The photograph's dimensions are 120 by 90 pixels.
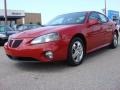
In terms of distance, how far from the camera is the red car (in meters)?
5.55

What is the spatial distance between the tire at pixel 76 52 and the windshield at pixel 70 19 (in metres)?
0.71

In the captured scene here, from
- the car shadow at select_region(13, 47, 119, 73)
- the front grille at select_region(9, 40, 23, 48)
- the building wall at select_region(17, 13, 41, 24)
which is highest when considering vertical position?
the front grille at select_region(9, 40, 23, 48)

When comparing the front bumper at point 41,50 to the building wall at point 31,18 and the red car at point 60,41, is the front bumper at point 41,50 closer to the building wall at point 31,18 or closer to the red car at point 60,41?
the red car at point 60,41

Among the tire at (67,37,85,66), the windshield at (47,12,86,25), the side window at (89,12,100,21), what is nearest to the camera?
the tire at (67,37,85,66)

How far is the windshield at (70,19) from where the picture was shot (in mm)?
6866

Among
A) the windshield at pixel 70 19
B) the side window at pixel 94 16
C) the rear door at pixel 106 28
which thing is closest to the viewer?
the windshield at pixel 70 19

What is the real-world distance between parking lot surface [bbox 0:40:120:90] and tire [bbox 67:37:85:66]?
5.7 inches

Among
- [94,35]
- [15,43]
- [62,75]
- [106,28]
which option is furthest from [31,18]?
[62,75]

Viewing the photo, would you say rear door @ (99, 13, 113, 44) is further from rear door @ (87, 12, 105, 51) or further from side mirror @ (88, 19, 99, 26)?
side mirror @ (88, 19, 99, 26)

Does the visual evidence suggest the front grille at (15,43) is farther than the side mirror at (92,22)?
No

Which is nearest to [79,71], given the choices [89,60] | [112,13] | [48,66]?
[48,66]

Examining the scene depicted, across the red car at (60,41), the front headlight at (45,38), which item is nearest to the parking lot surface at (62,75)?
the red car at (60,41)

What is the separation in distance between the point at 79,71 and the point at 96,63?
95cm

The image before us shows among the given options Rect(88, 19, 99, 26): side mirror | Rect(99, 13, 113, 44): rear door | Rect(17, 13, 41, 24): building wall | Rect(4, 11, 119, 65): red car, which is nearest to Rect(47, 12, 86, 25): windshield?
Rect(4, 11, 119, 65): red car
